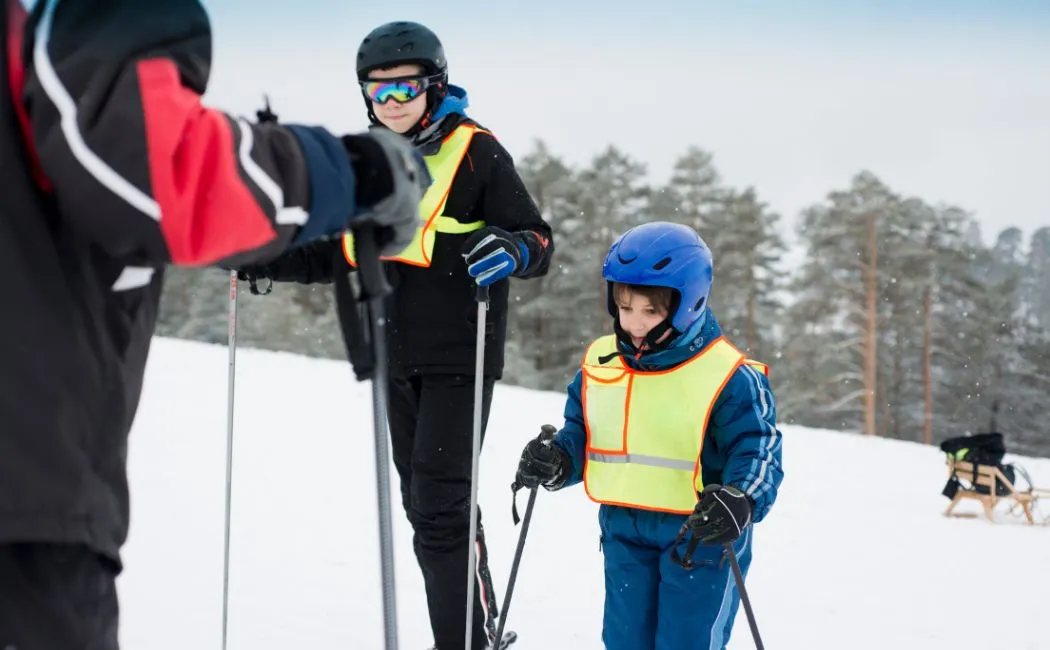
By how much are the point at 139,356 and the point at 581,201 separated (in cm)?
3418

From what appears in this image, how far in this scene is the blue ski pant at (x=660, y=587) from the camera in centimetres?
287

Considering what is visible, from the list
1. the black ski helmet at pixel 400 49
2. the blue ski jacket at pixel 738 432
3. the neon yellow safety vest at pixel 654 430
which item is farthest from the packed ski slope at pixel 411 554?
the black ski helmet at pixel 400 49

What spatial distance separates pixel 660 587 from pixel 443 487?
84cm

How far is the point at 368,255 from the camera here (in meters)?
1.67

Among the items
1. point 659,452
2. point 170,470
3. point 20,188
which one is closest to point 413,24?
point 659,452

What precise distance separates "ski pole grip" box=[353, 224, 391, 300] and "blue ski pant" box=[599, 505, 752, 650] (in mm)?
1607

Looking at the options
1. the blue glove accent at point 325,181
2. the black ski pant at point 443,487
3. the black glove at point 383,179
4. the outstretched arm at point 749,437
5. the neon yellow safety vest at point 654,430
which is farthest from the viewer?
the black ski pant at point 443,487

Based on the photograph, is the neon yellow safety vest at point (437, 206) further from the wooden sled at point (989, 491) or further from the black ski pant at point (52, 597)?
the wooden sled at point (989, 491)

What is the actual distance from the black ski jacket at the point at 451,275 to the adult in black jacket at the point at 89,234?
1880 mm

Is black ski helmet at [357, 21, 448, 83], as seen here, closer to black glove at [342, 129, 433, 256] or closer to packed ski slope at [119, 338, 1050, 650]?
black glove at [342, 129, 433, 256]

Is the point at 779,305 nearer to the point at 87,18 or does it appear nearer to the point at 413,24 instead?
the point at 413,24

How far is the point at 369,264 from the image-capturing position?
1.67m

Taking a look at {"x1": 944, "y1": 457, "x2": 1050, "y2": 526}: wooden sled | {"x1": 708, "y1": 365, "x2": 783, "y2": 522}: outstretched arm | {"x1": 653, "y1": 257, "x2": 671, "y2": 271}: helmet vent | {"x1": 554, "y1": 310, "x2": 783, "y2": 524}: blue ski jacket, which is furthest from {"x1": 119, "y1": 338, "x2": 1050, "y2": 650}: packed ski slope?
{"x1": 653, "y1": 257, "x2": 671, "y2": 271}: helmet vent

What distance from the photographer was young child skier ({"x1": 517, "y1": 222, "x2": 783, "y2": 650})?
288cm
